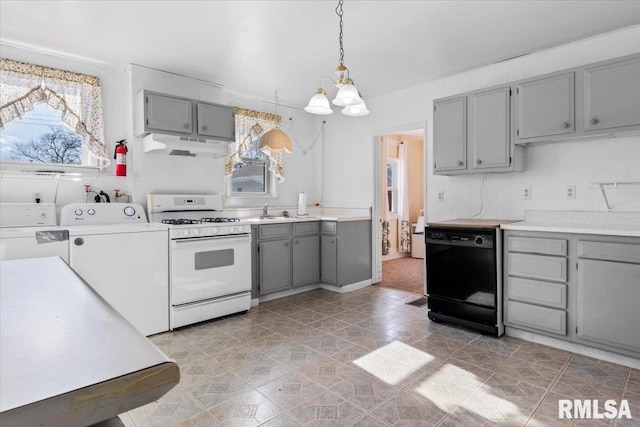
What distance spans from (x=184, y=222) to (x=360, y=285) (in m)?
2.39

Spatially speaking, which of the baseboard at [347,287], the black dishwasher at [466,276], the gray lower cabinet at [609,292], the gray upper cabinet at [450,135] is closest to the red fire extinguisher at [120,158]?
the baseboard at [347,287]

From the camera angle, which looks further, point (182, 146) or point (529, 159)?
point (182, 146)

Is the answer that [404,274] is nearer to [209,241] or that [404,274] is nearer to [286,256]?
[286,256]

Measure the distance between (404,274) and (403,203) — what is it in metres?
2.01

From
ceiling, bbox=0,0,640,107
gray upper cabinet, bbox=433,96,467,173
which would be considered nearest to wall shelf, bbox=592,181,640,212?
gray upper cabinet, bbox=433,96,467,173

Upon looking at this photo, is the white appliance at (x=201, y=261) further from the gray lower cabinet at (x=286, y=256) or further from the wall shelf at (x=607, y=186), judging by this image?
the wall shelf at (x=607, y=186)

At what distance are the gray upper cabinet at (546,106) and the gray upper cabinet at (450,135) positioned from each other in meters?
0.50

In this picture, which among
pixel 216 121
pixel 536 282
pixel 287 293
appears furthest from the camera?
pixel 287 293

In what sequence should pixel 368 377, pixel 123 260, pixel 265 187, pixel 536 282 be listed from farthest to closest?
1. pixel 265 187
2. pixel 123 260
3. pixel 536 282
4. pixel 368 377

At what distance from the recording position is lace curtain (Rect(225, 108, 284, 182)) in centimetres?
457

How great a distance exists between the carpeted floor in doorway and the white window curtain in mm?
376

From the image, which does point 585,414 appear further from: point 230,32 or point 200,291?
point 230,32

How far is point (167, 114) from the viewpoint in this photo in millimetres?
3582

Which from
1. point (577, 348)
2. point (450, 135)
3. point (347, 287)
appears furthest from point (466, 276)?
point (347, 287)
